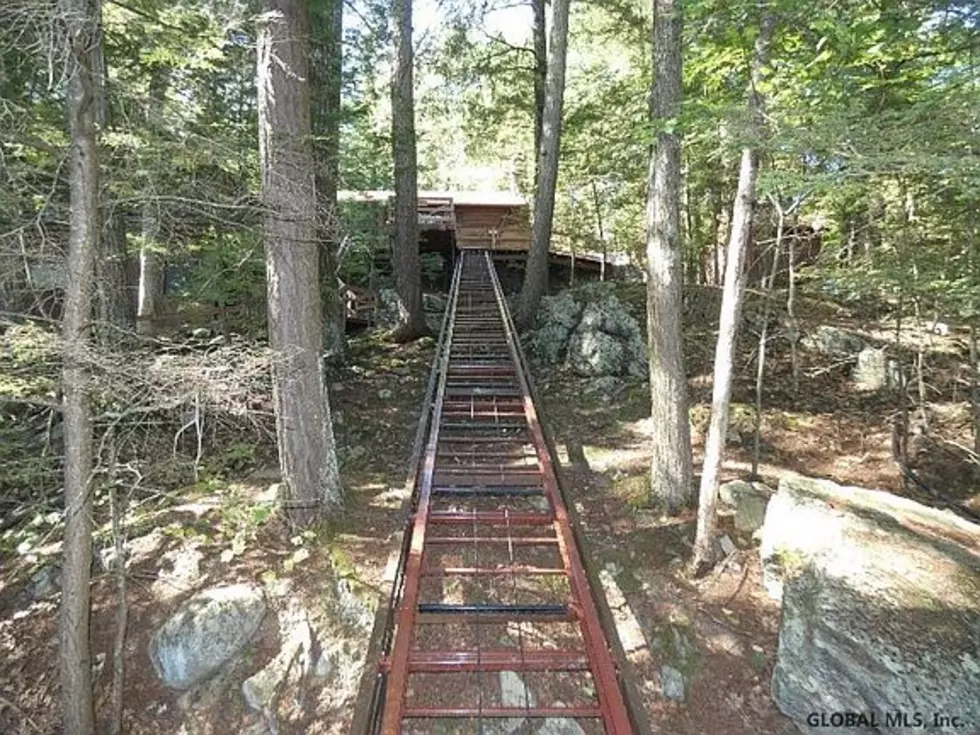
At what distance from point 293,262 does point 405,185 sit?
23.7ft

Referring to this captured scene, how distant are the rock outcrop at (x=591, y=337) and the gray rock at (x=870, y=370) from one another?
3413 millimetres

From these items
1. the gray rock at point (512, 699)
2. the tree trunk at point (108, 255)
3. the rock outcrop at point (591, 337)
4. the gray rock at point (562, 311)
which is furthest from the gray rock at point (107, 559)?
the gray rock at point (562, 311)

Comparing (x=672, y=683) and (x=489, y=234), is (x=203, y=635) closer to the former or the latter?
(x=672, y=683)

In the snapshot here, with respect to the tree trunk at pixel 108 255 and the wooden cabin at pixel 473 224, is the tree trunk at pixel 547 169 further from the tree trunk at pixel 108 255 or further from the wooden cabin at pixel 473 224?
the tree trunk at pixel 108 255

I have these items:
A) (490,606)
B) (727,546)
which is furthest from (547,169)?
(490,606)

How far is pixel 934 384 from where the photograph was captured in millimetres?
9688

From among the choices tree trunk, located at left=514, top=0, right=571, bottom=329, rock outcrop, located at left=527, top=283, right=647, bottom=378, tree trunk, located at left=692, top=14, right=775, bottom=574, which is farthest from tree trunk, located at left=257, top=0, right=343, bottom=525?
tree trunk, located at left=514, top=0, right=571, bottom=329

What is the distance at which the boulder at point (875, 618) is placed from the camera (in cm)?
356

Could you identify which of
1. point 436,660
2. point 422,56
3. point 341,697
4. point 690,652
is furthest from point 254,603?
point 422,56

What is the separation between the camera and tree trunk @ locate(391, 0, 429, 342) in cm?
1155

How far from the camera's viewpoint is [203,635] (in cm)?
495

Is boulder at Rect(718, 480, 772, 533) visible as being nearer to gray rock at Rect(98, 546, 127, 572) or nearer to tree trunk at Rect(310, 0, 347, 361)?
tree trunk at Rect(310, 0, 347, 361)

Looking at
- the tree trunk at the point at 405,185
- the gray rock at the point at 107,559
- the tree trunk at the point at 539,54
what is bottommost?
the gray rock at the point at 107,559

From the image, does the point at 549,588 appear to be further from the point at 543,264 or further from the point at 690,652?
the point at 543,264
